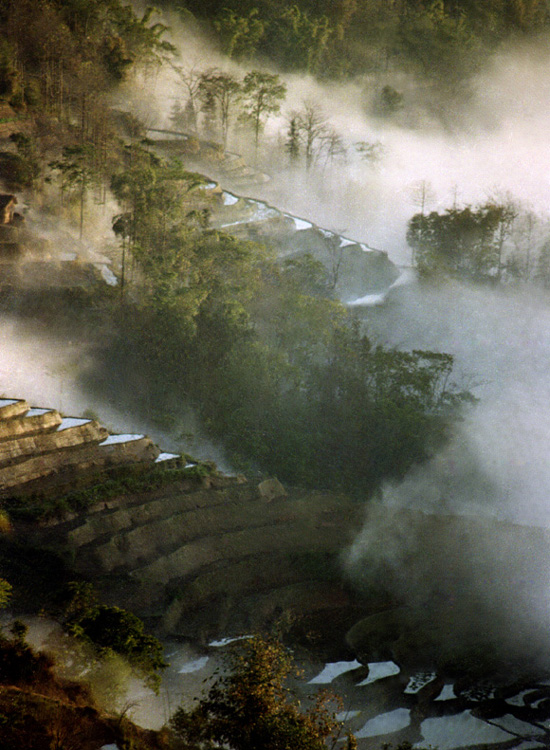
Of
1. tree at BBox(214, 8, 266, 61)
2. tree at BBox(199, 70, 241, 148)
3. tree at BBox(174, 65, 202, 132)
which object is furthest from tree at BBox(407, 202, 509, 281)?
tree at BBox(214, 8, 266, 61)

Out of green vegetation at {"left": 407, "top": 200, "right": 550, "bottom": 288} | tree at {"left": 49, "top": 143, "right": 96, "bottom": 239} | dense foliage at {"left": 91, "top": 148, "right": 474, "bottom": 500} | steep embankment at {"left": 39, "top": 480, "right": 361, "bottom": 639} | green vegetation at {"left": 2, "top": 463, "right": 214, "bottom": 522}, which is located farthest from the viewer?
green vegetation at {"left": 407, "top": 200, "right": 550, "bottom": 288}

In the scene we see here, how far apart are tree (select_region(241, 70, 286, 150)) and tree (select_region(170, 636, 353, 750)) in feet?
176

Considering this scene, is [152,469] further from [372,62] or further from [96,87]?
[372,62]

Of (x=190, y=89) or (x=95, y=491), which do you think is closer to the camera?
(x=95, y=491)

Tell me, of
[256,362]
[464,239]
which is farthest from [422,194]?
[256,362]

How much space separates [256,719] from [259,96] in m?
55.4

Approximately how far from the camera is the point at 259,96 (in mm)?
61938

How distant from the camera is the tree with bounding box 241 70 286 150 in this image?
6169cm

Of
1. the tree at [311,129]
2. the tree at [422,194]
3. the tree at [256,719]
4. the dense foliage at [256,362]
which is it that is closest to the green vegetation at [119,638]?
the tree at [256,719]

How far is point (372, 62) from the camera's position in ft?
264

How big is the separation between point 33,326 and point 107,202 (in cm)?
1257

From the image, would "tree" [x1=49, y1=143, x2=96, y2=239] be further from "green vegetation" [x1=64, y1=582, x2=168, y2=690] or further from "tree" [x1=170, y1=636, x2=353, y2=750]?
"tree" [x1=170, y1=636, x2=353, y2=750]

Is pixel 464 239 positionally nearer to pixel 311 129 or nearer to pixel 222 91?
pixel 311 129

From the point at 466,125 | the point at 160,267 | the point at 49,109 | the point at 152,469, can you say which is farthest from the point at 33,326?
the point at 466,125
